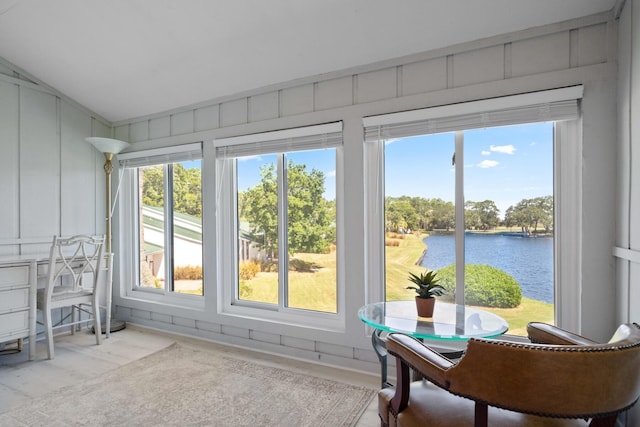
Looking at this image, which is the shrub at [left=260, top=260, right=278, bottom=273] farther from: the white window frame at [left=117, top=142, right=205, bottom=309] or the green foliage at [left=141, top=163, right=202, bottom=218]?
the white window frame at [left=117, top=142, right=205, bottom=309]

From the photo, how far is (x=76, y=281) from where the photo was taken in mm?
3053

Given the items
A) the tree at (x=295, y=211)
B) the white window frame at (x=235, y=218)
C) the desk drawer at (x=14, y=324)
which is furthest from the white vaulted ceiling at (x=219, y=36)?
the desk drawer at (x=14, y=324)

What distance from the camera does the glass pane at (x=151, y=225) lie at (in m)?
3.70

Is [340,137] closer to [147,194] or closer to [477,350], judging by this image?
[477,350]

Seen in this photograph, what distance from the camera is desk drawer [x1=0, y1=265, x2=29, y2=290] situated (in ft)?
8.79

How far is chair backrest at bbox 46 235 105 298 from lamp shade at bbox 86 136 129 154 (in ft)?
3.07

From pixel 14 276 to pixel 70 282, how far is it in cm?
76

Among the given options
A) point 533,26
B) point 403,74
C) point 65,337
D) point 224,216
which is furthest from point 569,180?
point 65,337

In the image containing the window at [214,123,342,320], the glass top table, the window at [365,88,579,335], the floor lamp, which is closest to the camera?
the glass top table

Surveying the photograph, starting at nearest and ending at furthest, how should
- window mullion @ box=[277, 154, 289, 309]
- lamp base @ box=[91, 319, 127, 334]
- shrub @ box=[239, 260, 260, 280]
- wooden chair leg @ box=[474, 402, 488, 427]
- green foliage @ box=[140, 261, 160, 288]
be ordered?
wooden chair leg @ box=[474, 402, 488, 427], window mullion @ box=[277, 154, 289, 309], shrub @ box=[239, 260, 260, 280], lamp base @ box=[91, 319, 127, 334], green foliage @ box=[140, 261, 160, 288]

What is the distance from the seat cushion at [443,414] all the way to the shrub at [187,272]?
2.50 meters

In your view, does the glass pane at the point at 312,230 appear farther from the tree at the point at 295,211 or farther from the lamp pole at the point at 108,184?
the lamp pole at the point at 108,184

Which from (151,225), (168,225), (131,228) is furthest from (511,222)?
(131,228)

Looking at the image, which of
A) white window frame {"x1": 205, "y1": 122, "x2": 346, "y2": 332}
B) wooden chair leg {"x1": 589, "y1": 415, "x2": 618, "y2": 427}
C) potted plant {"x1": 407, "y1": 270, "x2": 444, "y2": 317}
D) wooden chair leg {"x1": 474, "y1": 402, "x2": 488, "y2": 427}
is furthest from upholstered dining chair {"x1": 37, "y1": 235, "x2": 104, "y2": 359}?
wooden chair leg {"x1": 589, "y1": 415, "x2": 618, "y2": 427}
